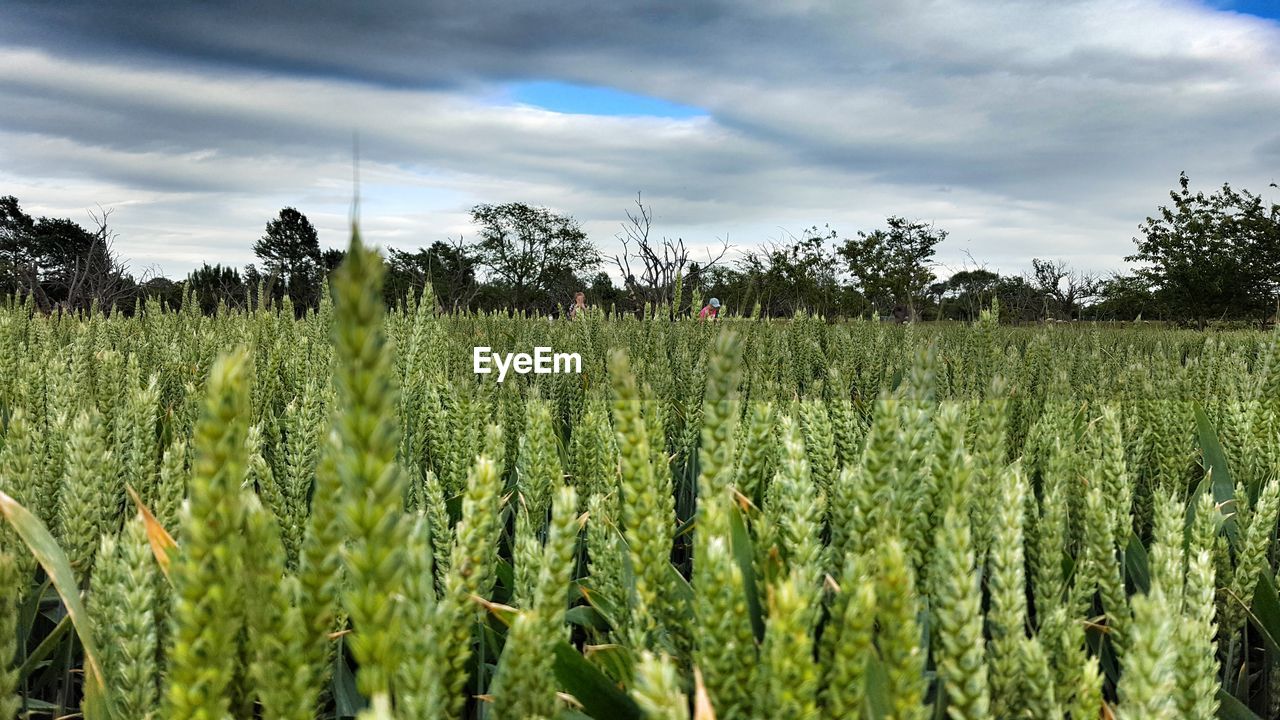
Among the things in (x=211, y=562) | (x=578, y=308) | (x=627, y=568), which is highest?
A: (x=578, y=308)

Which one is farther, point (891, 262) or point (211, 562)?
point (891, 262)

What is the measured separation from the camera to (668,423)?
2.33 meters

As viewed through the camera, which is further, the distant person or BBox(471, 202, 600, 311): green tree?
BBox(471, 202, 600, 311): green tree

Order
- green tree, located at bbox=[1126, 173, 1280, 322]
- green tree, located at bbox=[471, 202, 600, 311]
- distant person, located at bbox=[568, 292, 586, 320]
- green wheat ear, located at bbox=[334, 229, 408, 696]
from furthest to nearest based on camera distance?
green tree, located at bbox=[471, 202, 600, 311]
green tree, located at bbox=[1126, 173, 1280, 322]
distant person, located at bbox=[568, 292, 586, 320]
green wheat ear, located at bbox=[334, 229, 408, 696]

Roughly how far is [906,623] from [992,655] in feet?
0.92

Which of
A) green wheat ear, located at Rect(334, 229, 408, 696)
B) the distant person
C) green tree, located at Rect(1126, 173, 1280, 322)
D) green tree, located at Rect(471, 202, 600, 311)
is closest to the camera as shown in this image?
green wheat ear, located at Rect(334, 229, 408, 696)

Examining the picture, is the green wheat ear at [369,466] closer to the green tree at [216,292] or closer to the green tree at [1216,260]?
the green tree at [216,292]

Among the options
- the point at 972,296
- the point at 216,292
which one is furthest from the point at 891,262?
the point at 216,292

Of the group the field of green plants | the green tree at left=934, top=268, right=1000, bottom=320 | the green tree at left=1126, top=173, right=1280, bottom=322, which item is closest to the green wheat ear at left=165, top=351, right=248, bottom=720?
the field of green plants

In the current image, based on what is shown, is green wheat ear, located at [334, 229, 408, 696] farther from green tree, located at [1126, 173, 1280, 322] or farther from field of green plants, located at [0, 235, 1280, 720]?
green tree, located at [1126, 173, 1280, 322]

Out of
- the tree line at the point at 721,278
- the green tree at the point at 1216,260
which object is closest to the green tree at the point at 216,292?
the tree line at the point at 721,278

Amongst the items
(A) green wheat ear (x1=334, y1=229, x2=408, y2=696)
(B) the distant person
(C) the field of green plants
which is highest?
(B) the distant person

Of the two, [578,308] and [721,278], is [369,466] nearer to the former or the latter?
[578,308]

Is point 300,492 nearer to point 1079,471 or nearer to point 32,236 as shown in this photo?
point 1079,471
